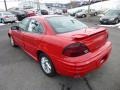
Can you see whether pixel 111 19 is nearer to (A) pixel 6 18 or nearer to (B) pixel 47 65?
(A) pixel 6 18

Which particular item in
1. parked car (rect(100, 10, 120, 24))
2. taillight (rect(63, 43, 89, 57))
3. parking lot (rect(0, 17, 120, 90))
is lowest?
parking lot (rect(0, 17, 120, 90))

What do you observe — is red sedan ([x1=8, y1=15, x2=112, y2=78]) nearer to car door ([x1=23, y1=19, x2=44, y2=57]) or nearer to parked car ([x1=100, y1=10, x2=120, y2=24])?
car door ([x1=23, y1=19, x2=44, y2=57])

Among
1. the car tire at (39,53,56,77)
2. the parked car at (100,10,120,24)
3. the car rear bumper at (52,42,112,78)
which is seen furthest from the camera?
the parked car at (100,10,120,24)

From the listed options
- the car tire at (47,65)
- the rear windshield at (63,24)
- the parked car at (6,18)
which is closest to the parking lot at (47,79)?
the car tire at (47,65)

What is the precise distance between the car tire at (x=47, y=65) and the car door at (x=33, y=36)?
1.09 feet

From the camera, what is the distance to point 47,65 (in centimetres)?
443

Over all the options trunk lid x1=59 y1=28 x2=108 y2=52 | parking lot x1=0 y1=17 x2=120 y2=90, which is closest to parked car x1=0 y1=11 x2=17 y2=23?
parking lot x1=0 y1=17 x2=120 y2=90

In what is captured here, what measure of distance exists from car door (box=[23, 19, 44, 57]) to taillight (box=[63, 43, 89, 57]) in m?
1.08

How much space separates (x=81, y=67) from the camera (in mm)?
3539

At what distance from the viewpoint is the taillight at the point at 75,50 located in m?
3.56

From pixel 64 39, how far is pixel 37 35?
112 centimetres

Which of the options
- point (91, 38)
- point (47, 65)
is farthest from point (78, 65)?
Result: point (47, 65)

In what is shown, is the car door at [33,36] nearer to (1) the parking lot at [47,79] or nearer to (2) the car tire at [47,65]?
(2) the car tire at [47,65]

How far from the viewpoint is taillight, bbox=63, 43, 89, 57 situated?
356cm
